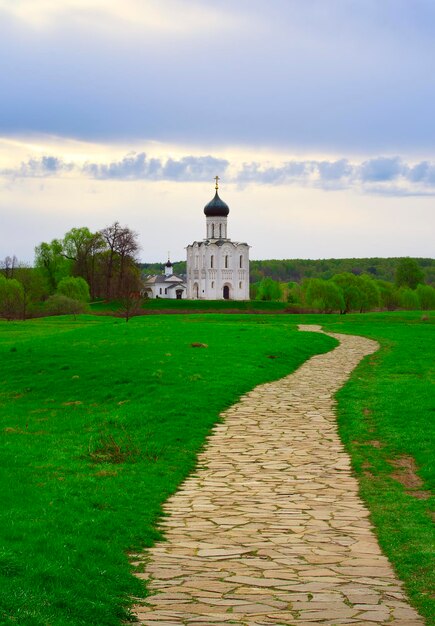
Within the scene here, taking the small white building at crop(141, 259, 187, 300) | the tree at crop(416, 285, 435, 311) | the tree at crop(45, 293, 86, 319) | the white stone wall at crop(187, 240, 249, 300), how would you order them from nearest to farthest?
the tree at crop(45, 293, 86, 319) → the tree at crop(416, 285, 435, 311) → the white stone wall at crop(187, 240, 249, 300) → the small white building at crop(141, 259, 187, 300)

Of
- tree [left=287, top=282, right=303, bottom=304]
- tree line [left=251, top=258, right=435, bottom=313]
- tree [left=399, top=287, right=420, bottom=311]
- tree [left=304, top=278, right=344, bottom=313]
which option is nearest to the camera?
tree [left=304, top=278, right=344, bottom=313]

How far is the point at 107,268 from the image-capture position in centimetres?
9594

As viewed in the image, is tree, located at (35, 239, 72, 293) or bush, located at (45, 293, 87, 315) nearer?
bush, located at (45, 293, 87, 315)

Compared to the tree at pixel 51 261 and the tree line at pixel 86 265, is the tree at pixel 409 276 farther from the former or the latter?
the tree at pixel 51 261

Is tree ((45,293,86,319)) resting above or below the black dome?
below

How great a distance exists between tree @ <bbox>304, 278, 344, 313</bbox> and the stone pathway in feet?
254

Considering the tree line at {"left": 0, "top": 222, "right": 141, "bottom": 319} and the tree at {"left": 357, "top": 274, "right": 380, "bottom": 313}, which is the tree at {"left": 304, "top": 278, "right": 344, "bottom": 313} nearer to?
the tree at {"left": 357, "top": 274, "right": 380, "bottom": 313}

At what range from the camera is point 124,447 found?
12.7 metres

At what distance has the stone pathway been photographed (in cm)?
629

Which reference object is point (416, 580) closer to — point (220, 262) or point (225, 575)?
point (225, 575)

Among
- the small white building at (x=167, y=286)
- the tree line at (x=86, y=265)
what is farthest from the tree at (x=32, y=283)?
the small white building at (x=167, y=286)

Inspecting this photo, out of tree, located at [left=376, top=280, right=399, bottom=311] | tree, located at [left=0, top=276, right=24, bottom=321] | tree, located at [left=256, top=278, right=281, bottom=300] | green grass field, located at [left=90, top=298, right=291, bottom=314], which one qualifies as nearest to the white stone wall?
tree, located at [left=256, top=278, right=281, bottom=300]

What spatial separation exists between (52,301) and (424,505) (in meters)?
64.2

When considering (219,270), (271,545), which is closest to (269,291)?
(219,270)
